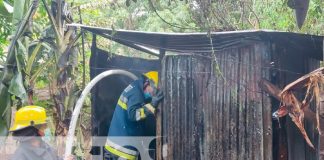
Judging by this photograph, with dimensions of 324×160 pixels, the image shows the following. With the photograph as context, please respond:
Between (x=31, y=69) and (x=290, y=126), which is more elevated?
(x=31, y=69)

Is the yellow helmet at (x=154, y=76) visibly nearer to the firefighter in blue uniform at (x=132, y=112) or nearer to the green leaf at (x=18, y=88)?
the firefighter in blue uniform at (x=132, y=112)

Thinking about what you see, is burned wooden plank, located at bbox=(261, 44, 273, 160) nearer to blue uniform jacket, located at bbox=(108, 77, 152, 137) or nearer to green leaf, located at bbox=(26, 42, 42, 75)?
blue uniform jacket, located at bbox=(108, 77, 152, 137)

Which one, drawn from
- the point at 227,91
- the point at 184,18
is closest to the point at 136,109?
the point at 227,91

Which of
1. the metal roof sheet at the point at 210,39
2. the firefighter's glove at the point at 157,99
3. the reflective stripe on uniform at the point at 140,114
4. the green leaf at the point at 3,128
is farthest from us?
the reflective stripe on uniform at the point at 140,114

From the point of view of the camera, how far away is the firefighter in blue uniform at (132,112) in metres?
6.47

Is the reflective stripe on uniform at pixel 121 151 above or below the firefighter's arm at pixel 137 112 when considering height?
below

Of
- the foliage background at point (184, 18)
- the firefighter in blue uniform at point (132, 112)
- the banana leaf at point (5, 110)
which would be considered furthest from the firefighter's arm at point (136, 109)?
the banana leaf at point (5, 110)

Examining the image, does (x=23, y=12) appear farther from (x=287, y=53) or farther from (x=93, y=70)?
(x=287, y=53)

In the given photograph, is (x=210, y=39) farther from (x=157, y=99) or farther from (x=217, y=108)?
(x=157, y=99)

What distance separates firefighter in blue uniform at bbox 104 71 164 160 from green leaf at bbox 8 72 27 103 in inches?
51.7

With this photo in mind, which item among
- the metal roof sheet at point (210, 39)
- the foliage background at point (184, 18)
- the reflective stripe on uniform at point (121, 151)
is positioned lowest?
the reflective stripe on uniform at point (121, 151)

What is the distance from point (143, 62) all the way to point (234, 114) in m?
2.12

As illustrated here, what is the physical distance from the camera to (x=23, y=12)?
21.2 feet

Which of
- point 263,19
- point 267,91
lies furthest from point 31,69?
point 263,19
